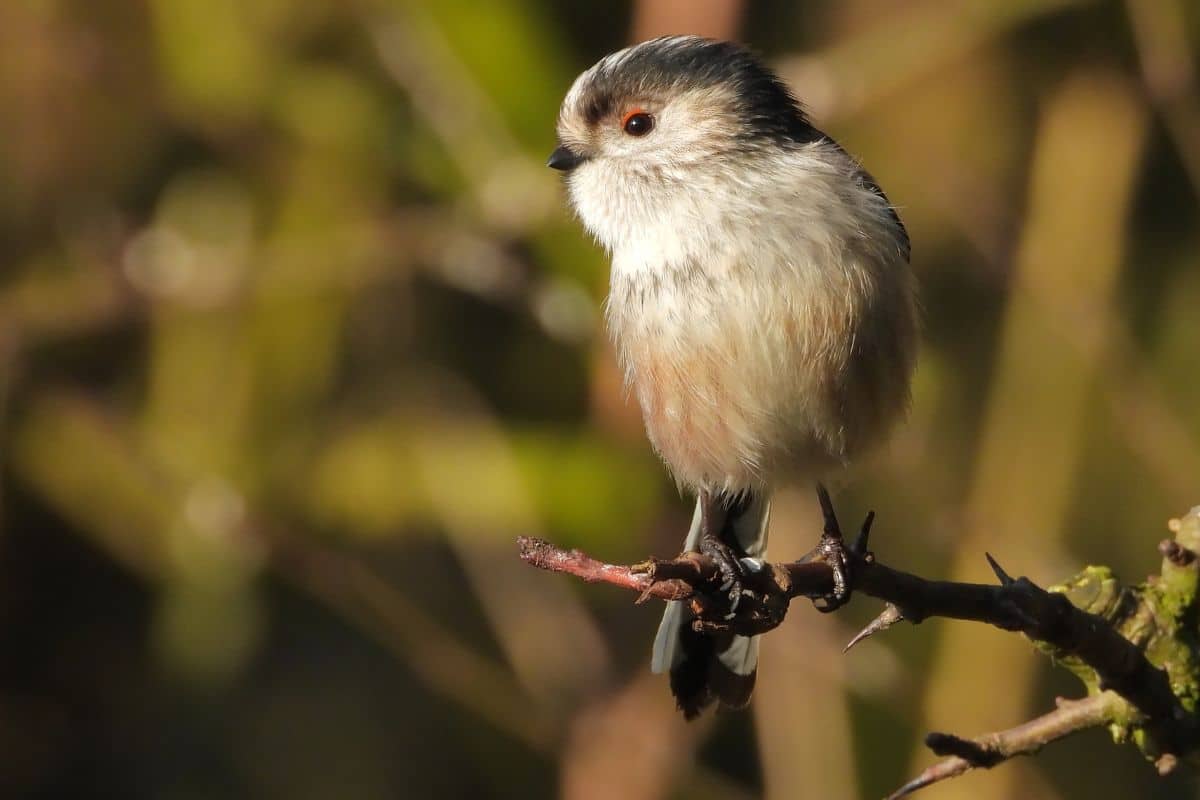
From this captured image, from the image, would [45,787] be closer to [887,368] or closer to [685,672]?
[685,672]

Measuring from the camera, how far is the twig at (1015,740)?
2234 mm

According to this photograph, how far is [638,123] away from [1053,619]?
1.68m

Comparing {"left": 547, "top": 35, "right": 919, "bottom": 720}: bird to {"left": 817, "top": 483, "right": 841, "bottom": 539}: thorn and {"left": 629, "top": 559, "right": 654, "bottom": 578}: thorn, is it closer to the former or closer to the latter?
{"left": 817, "top": 483, "right": 841, "bottom": 539}: thorn

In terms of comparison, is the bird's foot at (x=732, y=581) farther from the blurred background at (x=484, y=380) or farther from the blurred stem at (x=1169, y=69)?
the blurred stem at (x=1169, y=69)

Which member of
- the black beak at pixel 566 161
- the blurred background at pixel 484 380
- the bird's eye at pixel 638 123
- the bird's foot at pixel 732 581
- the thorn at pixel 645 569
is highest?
the bird's eye at pixel 638 123

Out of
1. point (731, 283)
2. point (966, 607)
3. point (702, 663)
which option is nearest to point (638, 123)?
point (731, 283)

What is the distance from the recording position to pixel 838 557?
2.67 m

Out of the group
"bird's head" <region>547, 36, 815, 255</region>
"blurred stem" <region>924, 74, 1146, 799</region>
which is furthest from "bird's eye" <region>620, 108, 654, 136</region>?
"blurred stem" <region>924, 74, 1146, 799</region>

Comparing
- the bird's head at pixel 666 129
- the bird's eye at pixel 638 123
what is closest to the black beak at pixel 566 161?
the bird's head at pixel 666 129

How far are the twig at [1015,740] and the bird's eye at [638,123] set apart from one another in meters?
1.66

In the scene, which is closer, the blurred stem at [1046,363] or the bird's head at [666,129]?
the bird's head at [666,129]

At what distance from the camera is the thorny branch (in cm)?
221

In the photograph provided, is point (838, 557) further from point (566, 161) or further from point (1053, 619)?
point (566, 161)

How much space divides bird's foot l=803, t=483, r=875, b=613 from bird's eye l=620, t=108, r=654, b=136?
944 millimetres
